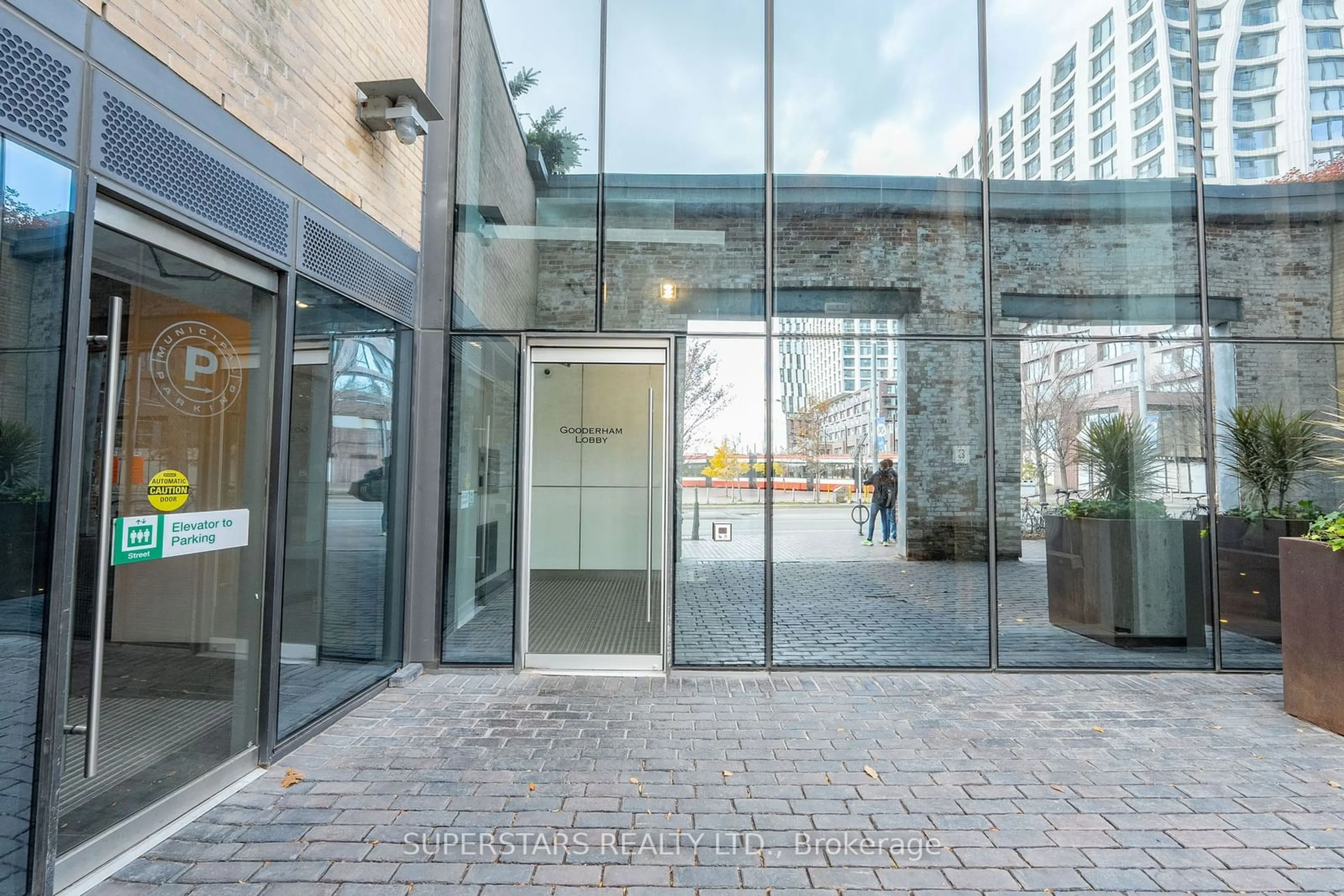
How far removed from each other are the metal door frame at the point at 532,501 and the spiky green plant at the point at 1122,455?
11.6 feet

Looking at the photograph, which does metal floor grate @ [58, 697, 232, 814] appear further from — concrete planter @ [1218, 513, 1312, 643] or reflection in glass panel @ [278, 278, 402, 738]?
concrete planter @ [1218, 513, 1312, 643]

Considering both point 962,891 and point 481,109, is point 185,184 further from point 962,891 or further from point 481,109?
point 962,891

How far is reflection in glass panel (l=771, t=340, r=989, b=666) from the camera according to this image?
5.77 meters

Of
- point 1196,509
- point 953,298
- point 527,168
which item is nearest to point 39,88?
point 527,168

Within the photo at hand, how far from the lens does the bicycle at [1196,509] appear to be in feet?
18.9

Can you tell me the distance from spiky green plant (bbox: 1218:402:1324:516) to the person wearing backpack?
2786mm

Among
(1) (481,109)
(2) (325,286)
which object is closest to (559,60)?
(1) (481,109)

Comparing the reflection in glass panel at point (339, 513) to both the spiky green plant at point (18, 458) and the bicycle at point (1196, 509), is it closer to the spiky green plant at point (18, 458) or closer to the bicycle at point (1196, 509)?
the spiky green plant at point (18, 458)

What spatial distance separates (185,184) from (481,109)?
3.44m

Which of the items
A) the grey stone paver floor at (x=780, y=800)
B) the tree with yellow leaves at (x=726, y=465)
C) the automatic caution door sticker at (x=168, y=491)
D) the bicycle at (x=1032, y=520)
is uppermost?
the tree with yellow leaves at (x=726, y=465)

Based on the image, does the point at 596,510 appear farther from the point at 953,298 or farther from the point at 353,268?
the point at 953,298

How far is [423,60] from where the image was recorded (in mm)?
5613

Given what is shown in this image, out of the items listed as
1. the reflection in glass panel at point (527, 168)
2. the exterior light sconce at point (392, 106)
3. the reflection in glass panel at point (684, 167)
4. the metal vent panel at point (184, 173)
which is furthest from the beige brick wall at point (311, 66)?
the reflection in glass panel at point (684, 167)

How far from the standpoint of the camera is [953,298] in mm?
5871
